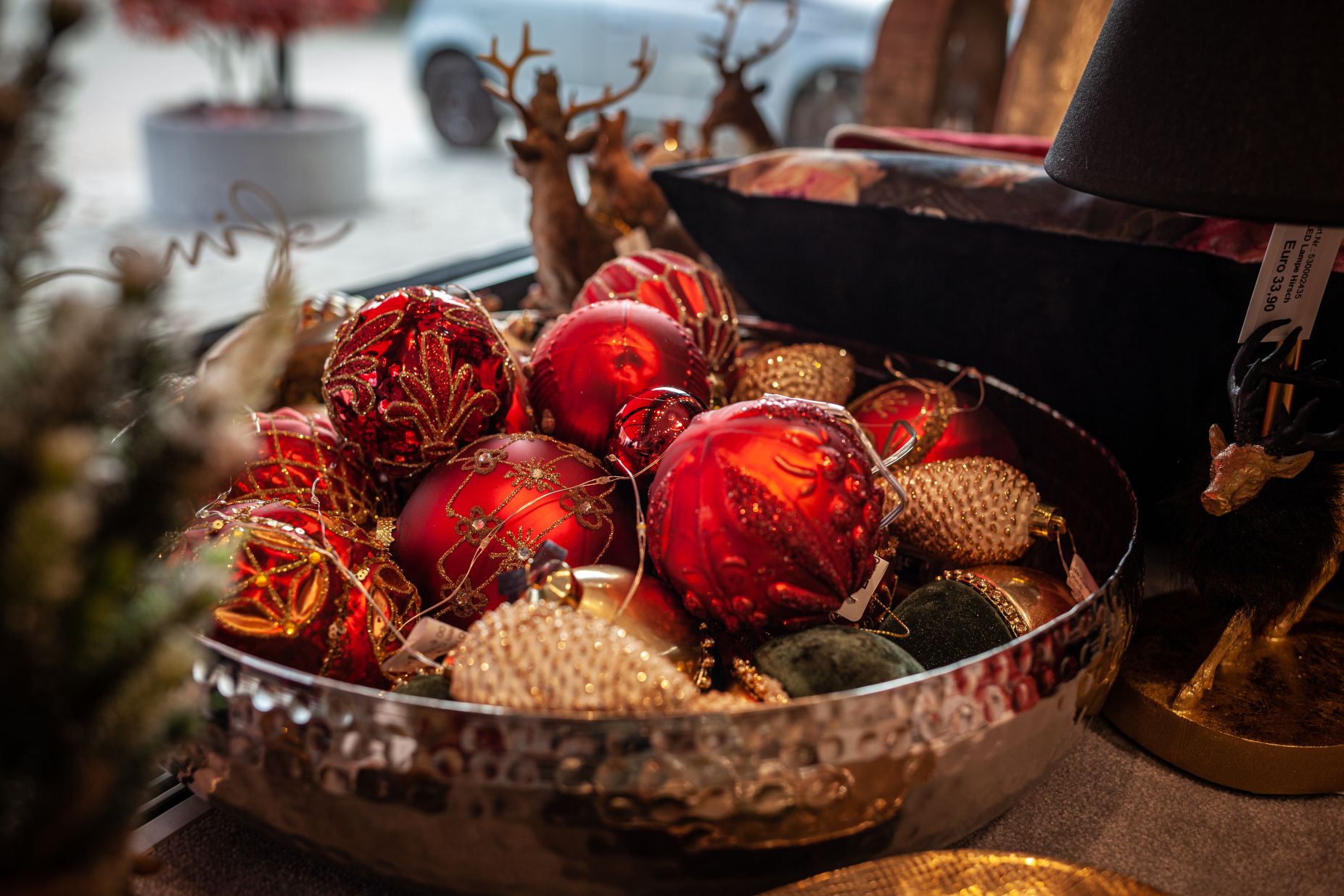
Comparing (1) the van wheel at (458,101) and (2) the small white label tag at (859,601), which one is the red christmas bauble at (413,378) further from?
(1) the van wheel at (458,101)

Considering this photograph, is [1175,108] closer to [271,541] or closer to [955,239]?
[955,239]

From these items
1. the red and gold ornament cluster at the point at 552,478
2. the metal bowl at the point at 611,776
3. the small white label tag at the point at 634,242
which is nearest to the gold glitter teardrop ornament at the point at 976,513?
the red and gold ornament cluster at the point at 552,478

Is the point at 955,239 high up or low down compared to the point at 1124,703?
up

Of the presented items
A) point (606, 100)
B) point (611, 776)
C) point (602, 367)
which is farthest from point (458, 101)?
point (611, 776)

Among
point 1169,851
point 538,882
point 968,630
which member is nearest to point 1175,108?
point 968,630

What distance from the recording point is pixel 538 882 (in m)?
0.50

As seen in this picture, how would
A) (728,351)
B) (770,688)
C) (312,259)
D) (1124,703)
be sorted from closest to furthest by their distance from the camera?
1. (770,688)
2. (1124,703)
3. (728,351)
4. (312,259)

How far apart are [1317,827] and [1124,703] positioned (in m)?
0.14

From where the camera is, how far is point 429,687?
0.56 meters

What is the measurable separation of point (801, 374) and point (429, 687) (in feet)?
1.56

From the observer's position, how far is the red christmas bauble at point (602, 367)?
0.77 metres

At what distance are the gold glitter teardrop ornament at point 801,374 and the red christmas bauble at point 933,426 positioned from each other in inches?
1.5

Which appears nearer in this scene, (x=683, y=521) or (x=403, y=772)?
(x=403, y=772)

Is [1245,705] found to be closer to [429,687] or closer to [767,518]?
[767,518]
